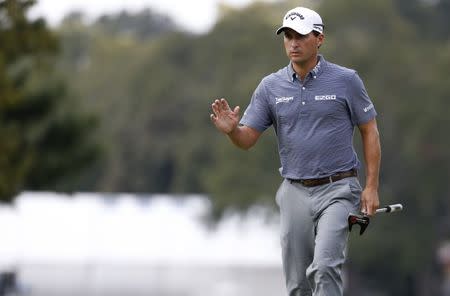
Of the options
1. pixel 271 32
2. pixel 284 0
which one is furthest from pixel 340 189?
pixel 284 0

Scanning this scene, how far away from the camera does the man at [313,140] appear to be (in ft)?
33.6

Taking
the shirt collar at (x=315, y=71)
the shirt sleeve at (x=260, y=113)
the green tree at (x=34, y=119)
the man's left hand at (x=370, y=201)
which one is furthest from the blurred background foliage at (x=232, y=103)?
the man's left hand at (x=370, y=201)

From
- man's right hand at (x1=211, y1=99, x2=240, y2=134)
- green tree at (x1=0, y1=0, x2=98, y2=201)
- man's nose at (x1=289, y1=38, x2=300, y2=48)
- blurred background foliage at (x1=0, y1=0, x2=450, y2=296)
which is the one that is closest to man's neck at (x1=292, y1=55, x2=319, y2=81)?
man's nose at (x1=289, y1=38, x2=300, y2=48)

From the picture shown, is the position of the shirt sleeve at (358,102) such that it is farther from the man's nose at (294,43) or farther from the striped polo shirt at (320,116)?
the man's nose at (294,43)

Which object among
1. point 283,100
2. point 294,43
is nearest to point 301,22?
point 294,43

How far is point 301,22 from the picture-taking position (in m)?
10.2

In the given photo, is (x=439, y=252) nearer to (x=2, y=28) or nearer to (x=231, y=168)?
(x=231, y=168)

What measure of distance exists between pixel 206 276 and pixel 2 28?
22.3 metres

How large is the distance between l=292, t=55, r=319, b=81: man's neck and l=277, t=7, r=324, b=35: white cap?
0.21m

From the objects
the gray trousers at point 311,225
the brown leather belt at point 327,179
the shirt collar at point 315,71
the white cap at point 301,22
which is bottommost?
the gray trousers at point 311,225

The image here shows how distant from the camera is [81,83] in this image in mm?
102625

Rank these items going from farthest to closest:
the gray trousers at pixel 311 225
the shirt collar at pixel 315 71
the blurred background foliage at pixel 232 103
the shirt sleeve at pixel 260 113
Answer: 1. the blurred background foliage at pixel 232 103
2. the shirt sleeve at pixel 260 113
3. the shirt collar at pixel 315 71
4. the gray trousers at pixel 311 225

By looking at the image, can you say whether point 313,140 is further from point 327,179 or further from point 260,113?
point 260,113

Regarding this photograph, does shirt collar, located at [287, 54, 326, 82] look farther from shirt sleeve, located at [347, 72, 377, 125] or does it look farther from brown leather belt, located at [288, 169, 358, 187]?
brown leather belt, located at [288, 169, 358, 187]
